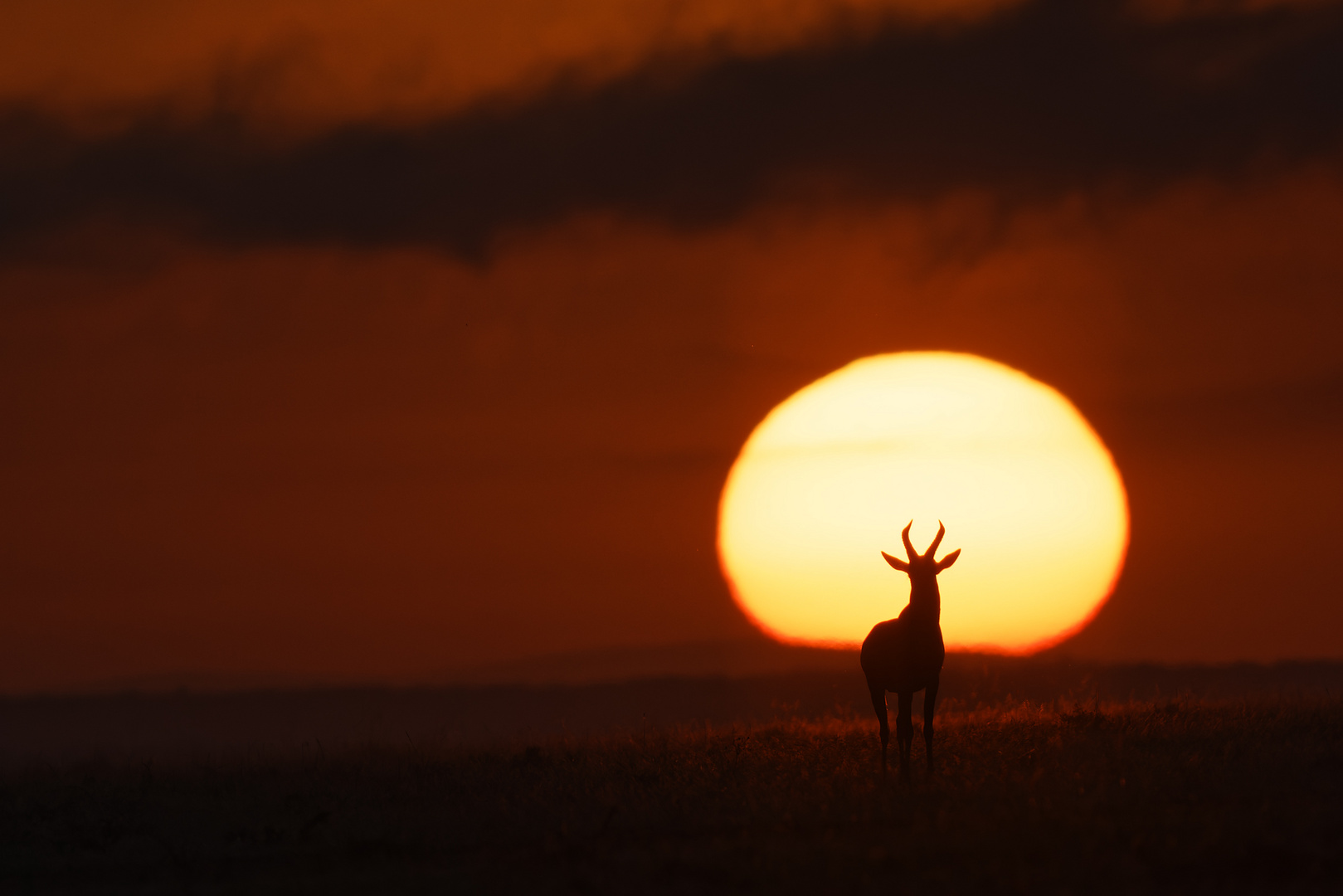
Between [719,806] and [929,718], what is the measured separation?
361 cm

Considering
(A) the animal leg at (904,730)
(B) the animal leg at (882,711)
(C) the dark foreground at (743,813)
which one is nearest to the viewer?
(C) the dark foreground at (743,813)

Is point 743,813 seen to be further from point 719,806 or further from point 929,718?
point 929,718

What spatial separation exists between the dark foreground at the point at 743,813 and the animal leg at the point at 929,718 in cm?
31

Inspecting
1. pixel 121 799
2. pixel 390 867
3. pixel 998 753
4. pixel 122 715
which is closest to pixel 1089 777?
pixel 998 753

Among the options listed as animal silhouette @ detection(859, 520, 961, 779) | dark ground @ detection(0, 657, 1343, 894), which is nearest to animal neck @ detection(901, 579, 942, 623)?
animal silhouette @ detection(859, 520, 961, 779)

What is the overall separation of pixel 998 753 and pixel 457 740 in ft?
31.4

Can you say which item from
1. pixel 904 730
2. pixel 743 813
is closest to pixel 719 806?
pixel 743 813

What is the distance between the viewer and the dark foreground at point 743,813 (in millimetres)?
12805

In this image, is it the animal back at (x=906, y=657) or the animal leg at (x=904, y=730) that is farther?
the animal back at (x=906, y=657)

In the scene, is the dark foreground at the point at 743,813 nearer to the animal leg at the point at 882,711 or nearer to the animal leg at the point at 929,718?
the animal leg at the point at 929,718

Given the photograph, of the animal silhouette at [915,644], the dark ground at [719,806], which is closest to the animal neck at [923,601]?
the animal silhouette at [915,644]

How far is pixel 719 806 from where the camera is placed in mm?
16625

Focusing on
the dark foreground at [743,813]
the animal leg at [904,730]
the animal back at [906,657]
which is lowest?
the dark foreground at [743,813]

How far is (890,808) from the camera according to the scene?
612 inches
